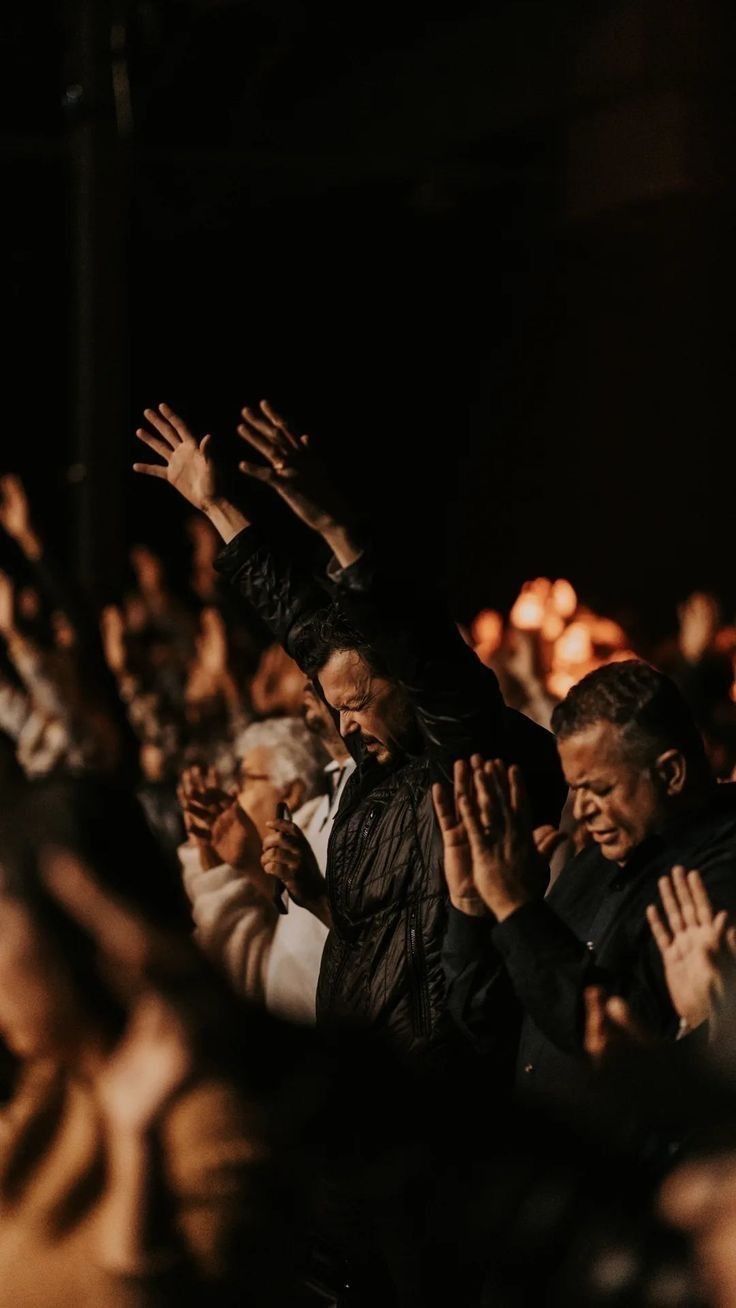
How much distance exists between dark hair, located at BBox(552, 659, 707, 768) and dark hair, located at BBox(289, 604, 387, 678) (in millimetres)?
437

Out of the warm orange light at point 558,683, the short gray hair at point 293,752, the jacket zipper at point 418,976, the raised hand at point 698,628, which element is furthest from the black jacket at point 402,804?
the warm orange light at point 558,683

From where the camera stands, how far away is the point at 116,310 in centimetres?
1093

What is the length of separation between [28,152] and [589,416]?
4.07 metres

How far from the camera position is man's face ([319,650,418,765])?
364cm

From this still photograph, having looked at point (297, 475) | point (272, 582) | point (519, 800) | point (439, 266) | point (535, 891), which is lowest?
point (535, 891)

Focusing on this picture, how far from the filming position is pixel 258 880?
15.9 feet

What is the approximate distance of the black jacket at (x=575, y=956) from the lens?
9.80ft

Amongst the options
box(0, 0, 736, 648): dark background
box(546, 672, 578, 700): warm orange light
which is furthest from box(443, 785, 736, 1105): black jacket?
box(0, 0, 736, 648): dark background

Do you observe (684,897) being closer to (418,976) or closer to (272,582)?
(418,976)

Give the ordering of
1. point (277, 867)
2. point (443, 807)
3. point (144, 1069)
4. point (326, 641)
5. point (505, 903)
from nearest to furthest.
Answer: point (144, 1069), point (505, 903), point (443, 807), point (326, 641), point (277, 867)

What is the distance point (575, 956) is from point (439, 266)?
42.7 feet

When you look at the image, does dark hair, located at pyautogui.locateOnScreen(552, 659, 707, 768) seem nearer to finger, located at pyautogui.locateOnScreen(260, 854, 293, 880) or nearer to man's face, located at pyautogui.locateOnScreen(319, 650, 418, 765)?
man's face, located at pyautogui.locateOnScreen(319, 650, 418, 765)

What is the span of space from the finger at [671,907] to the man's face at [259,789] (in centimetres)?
226

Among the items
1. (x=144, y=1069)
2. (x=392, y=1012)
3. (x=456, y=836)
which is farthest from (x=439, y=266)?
(x=144, y=1069)
